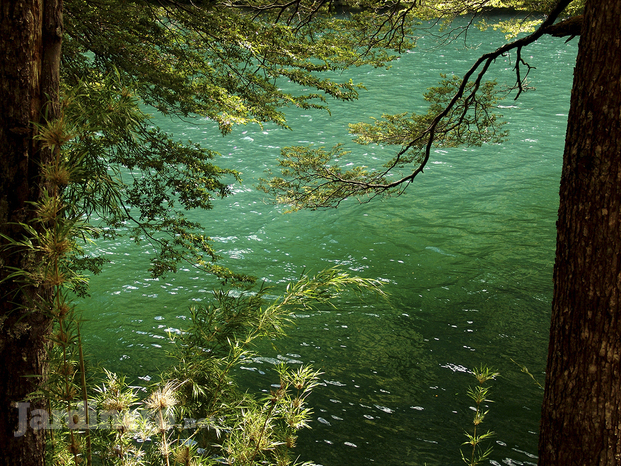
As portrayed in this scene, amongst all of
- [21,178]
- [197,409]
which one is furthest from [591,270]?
[21,178]

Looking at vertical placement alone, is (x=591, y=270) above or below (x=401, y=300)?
above

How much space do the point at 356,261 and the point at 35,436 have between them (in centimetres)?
704

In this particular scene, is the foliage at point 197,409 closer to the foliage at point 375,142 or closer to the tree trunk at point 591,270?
the tree trunk at point 591,270

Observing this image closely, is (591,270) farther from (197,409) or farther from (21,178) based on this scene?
(21,178)

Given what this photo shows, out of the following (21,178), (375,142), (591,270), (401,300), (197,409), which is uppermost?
(21,178)

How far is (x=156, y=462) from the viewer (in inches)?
96.8

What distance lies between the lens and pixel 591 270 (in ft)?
7.75

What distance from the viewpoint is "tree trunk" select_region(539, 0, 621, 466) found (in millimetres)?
2303

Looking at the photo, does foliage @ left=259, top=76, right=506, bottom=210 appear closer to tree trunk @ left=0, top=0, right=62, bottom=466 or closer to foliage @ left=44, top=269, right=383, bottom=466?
foliage @ left=44, top=269, right=383, bottom=466

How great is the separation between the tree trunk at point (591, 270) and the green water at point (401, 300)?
2481 millimetres

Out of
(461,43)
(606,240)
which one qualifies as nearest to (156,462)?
(606,240)

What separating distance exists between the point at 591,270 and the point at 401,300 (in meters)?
5.43

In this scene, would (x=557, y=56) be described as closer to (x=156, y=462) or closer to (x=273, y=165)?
(x=273, y=165)

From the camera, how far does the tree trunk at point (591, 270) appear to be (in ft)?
7.55
